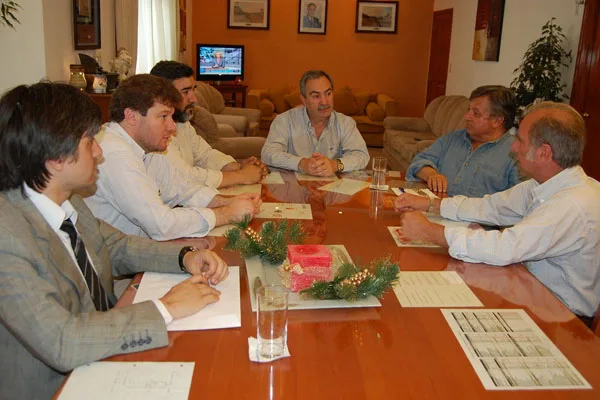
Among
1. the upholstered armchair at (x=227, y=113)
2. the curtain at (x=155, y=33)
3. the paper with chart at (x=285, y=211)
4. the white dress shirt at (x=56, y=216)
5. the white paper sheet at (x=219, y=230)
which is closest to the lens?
the white dress shirt at (x=56, y=216)

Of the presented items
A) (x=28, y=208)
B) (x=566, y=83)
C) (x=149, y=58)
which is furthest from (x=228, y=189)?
(x=149, y=58)

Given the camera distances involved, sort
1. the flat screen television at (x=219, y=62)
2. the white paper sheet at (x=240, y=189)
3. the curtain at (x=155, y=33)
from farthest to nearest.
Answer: the flat screen television at (x=219, y=62), the curtain at (x=155, y=33), the white paper sheet at (x=240, y=189)

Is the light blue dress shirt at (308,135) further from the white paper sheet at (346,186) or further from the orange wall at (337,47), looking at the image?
the orange wall at (337,47)

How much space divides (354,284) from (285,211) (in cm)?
96

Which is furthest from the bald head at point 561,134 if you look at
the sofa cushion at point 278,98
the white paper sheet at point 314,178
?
the sofa cushion at point 278,98

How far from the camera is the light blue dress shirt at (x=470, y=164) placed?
2.91 metres

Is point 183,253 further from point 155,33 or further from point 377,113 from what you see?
point 377,113

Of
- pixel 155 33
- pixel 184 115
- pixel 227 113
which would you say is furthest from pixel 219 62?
pixel 184 115

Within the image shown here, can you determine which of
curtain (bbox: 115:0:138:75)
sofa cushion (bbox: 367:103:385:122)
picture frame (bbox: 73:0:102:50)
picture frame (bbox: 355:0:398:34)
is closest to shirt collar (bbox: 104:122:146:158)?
picture frame (bbox: 73:0:102:50)

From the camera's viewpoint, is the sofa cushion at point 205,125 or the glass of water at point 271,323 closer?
the glass of water at point 271,323

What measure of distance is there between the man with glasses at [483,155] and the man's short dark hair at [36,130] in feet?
6.57

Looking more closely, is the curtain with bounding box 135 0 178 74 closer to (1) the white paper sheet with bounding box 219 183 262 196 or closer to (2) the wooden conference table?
(1) the white paper sheet with bounding box 219 183 262 196

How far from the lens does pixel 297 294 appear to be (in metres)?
1.47

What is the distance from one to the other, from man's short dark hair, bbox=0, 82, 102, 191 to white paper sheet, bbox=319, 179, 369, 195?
1568 mm
